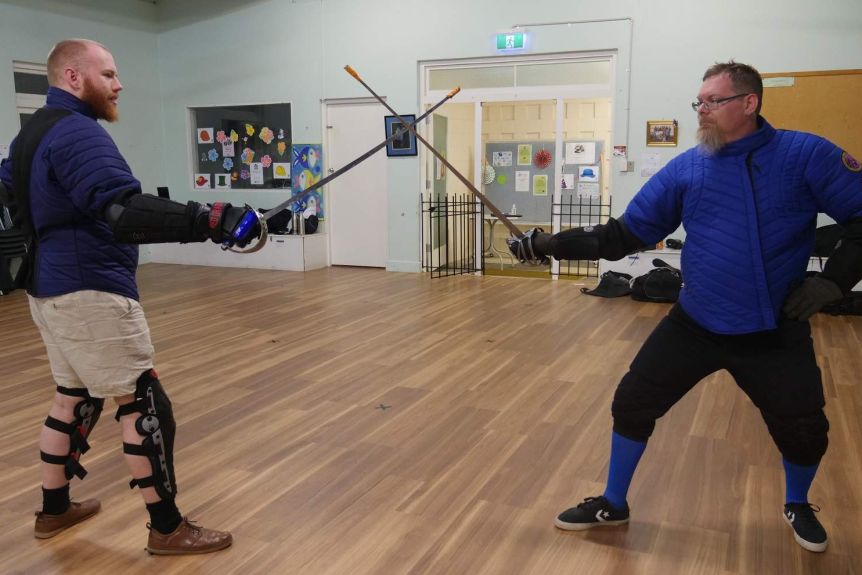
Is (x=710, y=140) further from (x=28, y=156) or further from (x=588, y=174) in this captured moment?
(x=588, y=174)

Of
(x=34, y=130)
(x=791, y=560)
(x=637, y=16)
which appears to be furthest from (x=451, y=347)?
(x=637, y=16)

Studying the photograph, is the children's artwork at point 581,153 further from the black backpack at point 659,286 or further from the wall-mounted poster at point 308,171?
the wall-mounted poster at point 308,171

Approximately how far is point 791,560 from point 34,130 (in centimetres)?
259

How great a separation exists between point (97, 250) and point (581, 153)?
7.19 metres

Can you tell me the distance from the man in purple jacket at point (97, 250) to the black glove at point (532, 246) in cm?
95

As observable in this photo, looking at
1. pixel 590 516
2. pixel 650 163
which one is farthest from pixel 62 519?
pixel 650 163

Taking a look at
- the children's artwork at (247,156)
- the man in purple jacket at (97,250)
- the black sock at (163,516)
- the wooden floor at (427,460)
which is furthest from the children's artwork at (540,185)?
the black sock at (163,516)

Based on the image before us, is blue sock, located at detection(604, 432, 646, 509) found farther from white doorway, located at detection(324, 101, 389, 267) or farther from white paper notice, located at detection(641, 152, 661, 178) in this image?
white doorway, located at detection(324, 101, 389, 267)

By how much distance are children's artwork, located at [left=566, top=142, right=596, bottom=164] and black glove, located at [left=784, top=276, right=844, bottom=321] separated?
21.9 feet

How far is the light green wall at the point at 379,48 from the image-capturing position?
23.0 feet

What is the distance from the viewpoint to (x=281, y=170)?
30.6 feet

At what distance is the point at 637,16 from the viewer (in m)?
7.37

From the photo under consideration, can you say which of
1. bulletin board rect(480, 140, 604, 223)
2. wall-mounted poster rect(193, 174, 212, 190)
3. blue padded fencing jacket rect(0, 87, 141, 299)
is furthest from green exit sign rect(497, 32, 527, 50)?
blue padded fencing jacket rect(0, 87, 141, 299)

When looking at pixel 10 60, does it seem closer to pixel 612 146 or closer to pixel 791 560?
pixel 612 146
